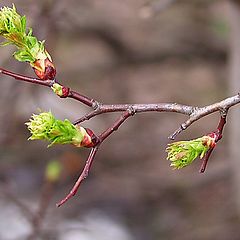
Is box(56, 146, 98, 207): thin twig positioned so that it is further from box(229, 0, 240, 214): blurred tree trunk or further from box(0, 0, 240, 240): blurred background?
box(229, 0, 240, 214): blurred tree trunk

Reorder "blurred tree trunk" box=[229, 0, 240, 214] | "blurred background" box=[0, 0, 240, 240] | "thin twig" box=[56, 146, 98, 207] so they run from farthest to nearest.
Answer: "blurred background" box=[0, 0, 240, 240] < "blurred tree trunk" box=[229, 0, 240, 214] < "thin twig" box=[56, 146, 98, 207]

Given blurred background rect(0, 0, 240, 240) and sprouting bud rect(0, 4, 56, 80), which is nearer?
sprouting bud rect(0, 4, 56, 80)

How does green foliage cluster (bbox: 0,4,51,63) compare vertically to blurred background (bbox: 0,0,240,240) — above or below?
below

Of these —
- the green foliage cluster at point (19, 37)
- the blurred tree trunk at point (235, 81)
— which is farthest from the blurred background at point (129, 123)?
the green foliage cluster at point (19, 37)

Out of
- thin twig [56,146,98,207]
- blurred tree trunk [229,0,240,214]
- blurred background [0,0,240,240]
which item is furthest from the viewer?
blurred background [0,0,240,240]

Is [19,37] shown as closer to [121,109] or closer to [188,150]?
[121,109]

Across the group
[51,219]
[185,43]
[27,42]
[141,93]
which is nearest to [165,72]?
[141,93]

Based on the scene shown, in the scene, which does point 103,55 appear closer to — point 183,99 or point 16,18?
point 183,99

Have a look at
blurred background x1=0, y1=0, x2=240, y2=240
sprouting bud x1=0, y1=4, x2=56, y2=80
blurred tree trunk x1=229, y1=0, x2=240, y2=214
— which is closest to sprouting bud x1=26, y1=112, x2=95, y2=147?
sprouting bud x1=0, y1=4, x2=56, y2=80

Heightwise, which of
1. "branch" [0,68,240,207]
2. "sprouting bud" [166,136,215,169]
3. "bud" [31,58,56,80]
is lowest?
"sprouting bud" [166,136,215,169]
